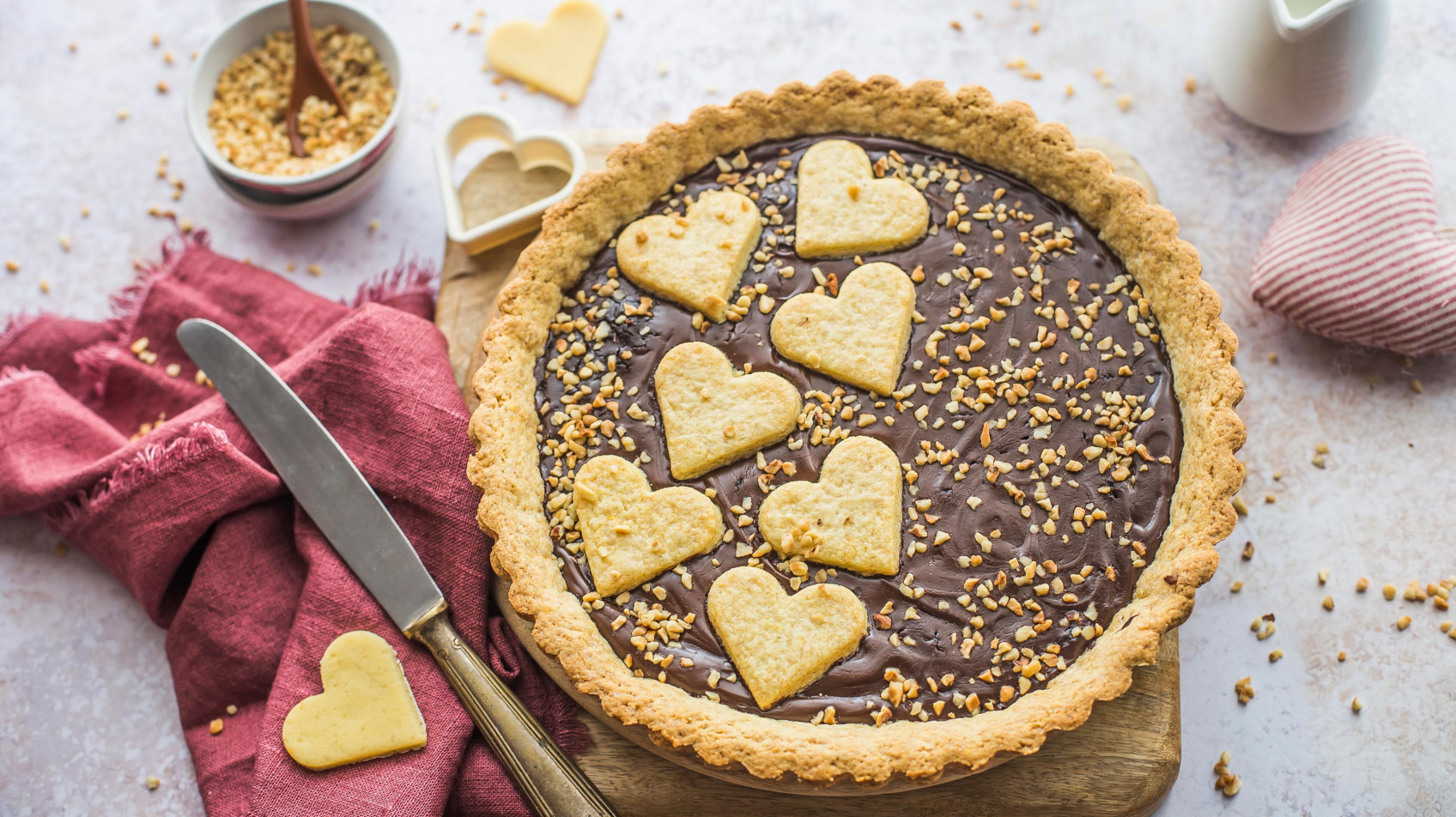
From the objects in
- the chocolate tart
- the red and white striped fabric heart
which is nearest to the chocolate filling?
the chocolate tart

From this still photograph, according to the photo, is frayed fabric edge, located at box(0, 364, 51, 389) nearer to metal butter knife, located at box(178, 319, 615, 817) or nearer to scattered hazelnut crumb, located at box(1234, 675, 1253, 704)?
metal butter knife, located at box(178, 319, 615, 817)

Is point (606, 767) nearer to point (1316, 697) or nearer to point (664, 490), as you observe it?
point (664, 490)

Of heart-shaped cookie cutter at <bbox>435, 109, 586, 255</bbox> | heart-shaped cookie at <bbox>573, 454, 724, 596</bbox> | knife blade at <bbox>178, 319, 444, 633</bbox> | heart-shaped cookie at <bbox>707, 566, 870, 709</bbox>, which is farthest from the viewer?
heart-shaped cookie cutter at <bbox>435, 109, 586, 255</bbox>

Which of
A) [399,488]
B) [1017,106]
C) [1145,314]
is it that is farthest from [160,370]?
[1145,314]

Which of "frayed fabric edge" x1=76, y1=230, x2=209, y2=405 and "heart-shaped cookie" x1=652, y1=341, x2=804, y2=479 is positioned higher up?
"frayed fabric edge" x1=76, y1=230, x2=209, y2=405

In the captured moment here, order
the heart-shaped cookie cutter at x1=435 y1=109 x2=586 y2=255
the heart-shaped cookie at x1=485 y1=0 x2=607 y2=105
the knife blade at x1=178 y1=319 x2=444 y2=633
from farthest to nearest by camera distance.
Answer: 1. the heart-shaped cookie at x1=485 y1=0 x2=607 y2=105
2. the heart-shaped cookie cutter at x1=435 y1=109 x2=586 y2=255
3. the knife blade at x1=178 y1=319 x2=444 y2=633

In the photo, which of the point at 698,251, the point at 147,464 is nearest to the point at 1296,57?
the point at 698,251

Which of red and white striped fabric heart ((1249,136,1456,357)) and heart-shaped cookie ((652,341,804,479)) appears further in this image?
red and white striped fabric heart ((1249,136,1456,357))
